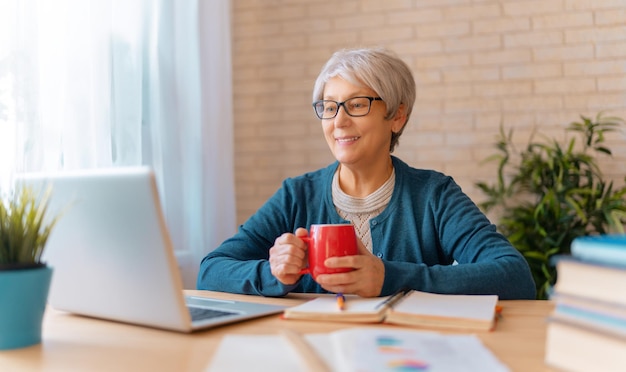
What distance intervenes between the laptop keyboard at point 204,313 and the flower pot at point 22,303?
0.82ft

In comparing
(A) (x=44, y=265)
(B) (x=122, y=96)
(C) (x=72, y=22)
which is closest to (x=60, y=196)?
(A) (x=44, y=265)

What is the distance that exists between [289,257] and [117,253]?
42 centimetres

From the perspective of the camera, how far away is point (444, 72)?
11.4ft

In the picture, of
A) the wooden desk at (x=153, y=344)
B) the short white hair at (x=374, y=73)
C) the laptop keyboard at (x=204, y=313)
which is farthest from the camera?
the short white hair at (x=374, y=73)

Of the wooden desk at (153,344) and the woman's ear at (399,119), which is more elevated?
the woman's ear at (399,119)

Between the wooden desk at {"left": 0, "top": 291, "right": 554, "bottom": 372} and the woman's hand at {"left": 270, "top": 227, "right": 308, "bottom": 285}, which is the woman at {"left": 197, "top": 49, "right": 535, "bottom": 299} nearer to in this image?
the woman's hand at {"left": 270, "top": 227, "right": 308, "bottom": 285}

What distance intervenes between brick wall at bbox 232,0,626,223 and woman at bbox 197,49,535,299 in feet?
5.13

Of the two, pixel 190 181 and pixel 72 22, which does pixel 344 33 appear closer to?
pixel 190 181

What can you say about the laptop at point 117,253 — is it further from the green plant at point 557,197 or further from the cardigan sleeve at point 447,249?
the green plant at point 557,197

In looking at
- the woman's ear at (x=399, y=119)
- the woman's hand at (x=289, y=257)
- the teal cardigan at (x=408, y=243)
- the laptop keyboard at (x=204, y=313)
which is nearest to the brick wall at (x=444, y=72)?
the woman's ear at (x=399, y=119)

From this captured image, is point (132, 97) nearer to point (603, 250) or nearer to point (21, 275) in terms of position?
point (21, 275)

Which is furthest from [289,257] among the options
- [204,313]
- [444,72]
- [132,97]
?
[444,72]

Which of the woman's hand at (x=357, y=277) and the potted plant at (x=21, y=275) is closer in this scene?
the potted plant at (x=21, y=275)

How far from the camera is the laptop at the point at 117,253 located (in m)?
0.95
